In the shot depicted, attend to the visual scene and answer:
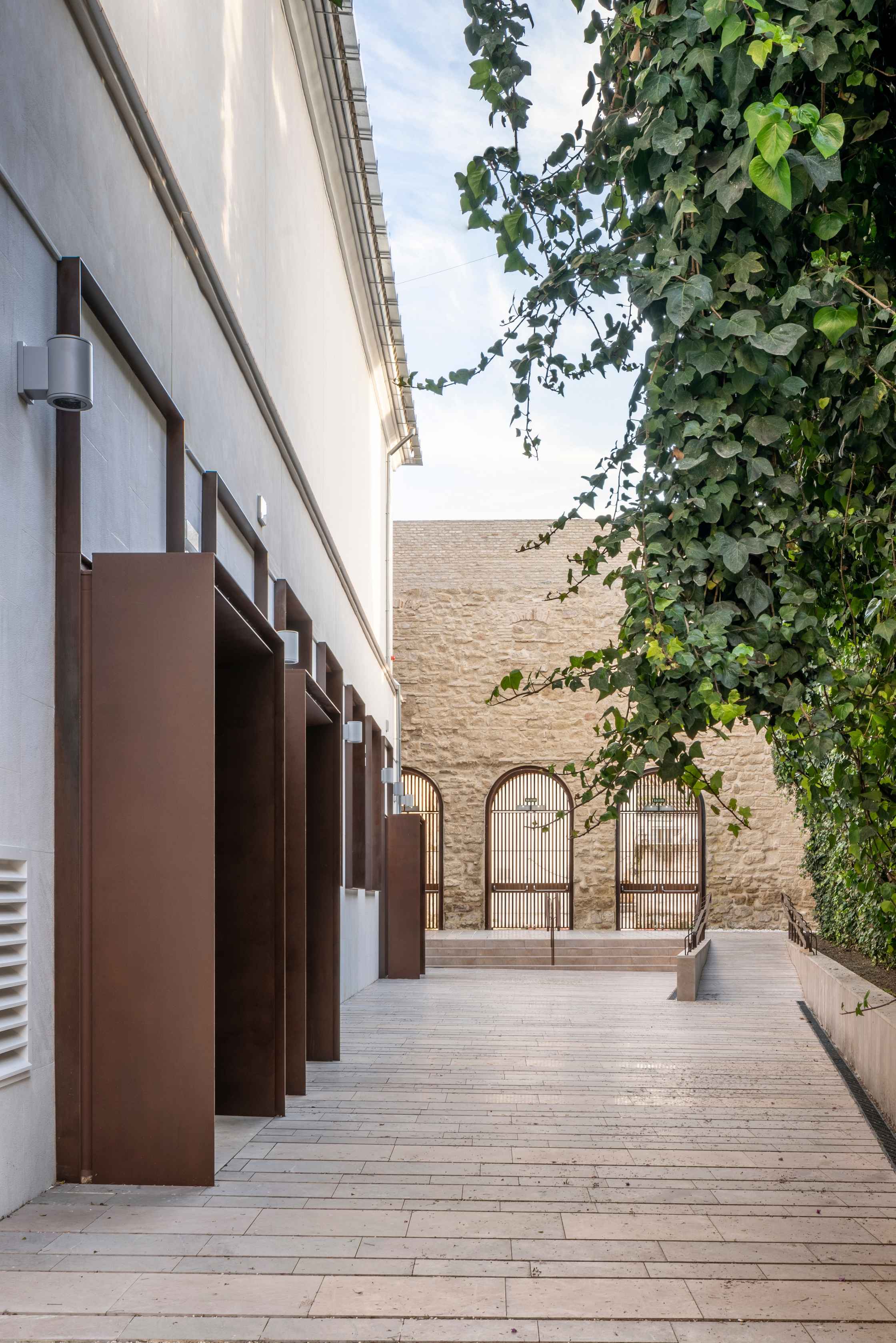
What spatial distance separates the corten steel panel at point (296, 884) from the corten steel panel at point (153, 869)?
179 cm

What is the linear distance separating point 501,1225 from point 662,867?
51.8 feet

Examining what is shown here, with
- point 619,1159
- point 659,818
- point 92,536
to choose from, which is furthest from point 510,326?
point 659,818

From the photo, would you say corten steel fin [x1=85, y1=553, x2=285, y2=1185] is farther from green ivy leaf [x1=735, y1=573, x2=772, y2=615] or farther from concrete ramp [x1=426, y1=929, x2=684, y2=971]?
concrete ramp [x1=426, y1=929, x2=684, y2=971]

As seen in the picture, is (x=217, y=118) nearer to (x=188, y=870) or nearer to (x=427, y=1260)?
(x=188, y=870)

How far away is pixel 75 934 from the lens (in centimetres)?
380

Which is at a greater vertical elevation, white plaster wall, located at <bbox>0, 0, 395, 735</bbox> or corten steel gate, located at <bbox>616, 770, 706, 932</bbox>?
white plaster wall, located at <bbox>0, 0, 395, 735</bbox>

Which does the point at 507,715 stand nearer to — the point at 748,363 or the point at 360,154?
the point at 360,154

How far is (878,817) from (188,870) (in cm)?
196

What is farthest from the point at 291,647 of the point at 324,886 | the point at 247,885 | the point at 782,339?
the point at 782,339

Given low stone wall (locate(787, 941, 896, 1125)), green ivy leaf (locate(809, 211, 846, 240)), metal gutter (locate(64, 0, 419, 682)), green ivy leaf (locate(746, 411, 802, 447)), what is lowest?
low stone wall (locate(787, 941, 896, 1125))

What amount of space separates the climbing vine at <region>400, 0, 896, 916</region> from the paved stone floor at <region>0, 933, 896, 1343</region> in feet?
3.51

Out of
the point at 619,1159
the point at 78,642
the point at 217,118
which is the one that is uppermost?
the point at 217,118

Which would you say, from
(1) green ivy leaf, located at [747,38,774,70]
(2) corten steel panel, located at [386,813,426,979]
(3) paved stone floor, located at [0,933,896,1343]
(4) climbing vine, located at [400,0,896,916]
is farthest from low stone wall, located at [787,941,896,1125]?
(2) corten steel panel, located at [386,813,426,979]

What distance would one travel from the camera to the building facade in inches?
141
